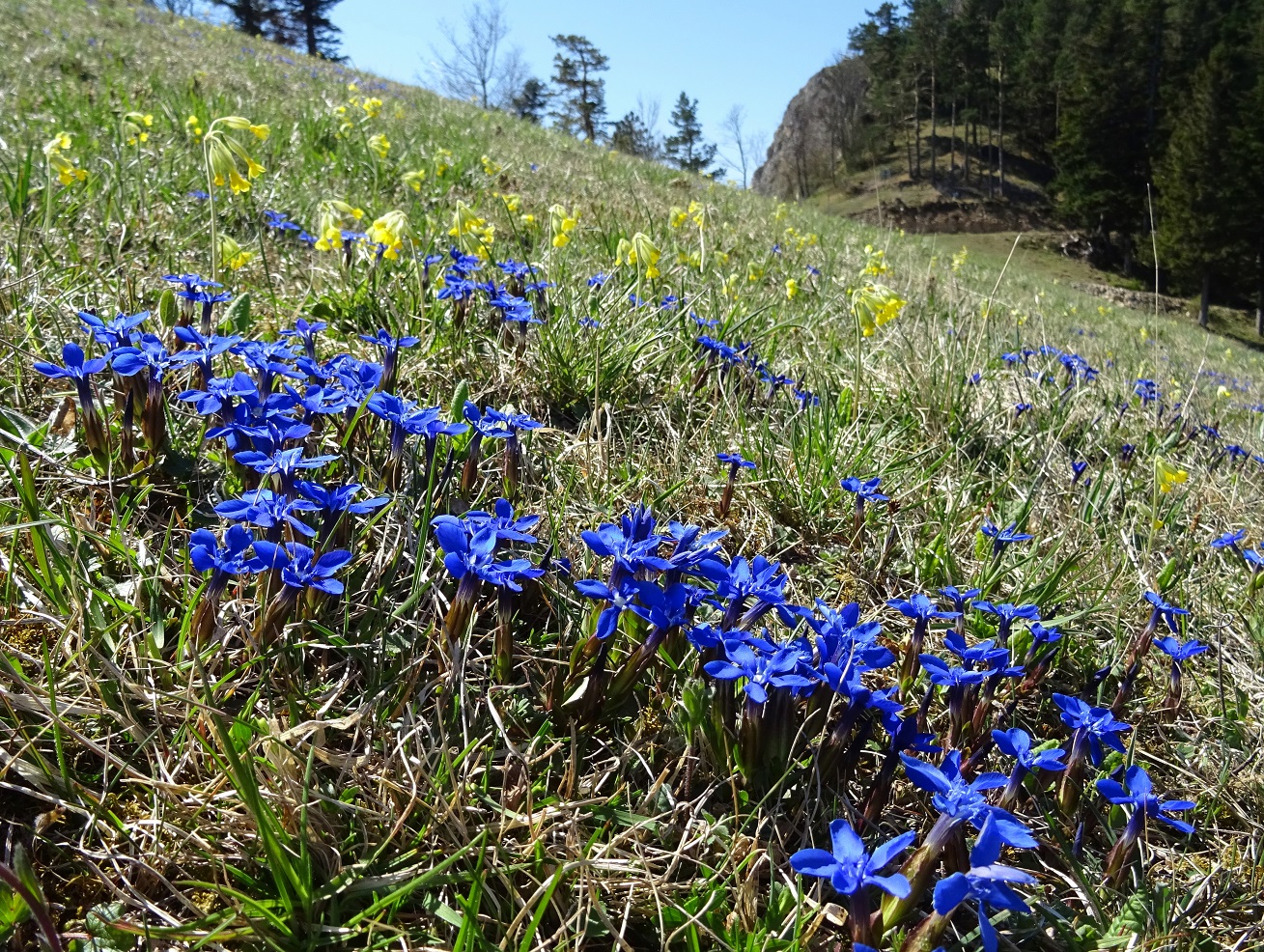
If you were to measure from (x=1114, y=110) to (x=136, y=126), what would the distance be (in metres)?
57.4

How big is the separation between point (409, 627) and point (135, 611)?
592 millimetres

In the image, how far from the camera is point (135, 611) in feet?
5.48

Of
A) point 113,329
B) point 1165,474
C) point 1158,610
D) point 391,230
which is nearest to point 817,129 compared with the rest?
point 1165,474

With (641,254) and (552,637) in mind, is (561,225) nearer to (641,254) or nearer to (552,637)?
(641,254)

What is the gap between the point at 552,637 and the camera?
2.04m

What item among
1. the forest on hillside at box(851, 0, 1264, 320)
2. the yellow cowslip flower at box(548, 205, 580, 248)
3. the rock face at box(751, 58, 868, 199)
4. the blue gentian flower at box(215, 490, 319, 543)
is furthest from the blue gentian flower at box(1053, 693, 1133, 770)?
the rock face at box(751, 58, 868, 199)

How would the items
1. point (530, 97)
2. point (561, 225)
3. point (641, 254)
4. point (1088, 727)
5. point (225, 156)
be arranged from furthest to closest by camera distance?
point (530, 97) < point (561, 225) < point (641, 254) < point (225, 156) < point (1088, 727)

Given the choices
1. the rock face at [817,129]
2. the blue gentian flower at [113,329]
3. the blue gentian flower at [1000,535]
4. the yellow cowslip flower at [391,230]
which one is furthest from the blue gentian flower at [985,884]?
the rock face at [817,129]

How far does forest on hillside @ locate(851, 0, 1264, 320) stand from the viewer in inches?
1467

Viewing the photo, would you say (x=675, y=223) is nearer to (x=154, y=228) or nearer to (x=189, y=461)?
(x=154, y=228)

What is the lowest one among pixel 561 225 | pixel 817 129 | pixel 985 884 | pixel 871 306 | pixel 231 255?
pixel 985 884

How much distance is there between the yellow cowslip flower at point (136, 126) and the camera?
4285mm

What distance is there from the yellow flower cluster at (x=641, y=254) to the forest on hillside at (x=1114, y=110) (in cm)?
2068

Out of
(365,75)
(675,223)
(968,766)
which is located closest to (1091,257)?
(365,75)
